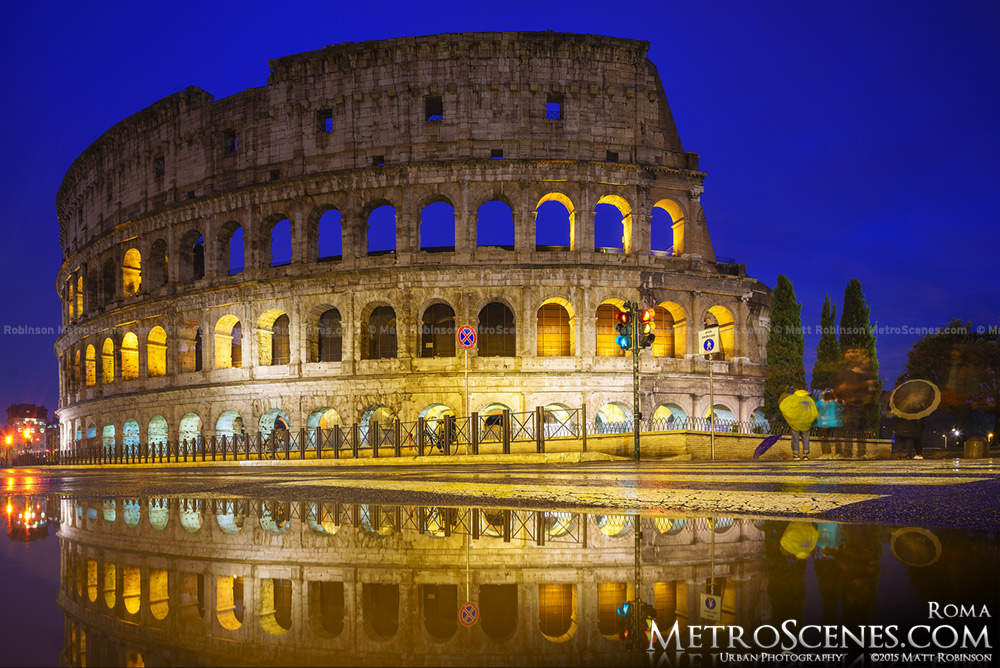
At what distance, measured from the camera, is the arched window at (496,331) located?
29.9 metres

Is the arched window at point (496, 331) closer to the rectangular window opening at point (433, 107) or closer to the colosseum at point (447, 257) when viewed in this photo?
the colosseum at point (447, 257)

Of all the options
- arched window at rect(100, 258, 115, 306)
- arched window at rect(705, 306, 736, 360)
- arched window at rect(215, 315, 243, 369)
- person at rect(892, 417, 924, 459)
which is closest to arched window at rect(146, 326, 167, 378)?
arched window at rect(215, 315, 243, 369)

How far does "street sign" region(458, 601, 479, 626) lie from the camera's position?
7.25 feet

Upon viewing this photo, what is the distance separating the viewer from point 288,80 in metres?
32.4

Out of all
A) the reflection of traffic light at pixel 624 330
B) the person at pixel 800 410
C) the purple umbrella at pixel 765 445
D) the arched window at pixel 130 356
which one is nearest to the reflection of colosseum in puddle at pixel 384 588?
the reflection of traffic light at pixel 624 330

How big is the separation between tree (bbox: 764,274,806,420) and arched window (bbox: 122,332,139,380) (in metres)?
34.0

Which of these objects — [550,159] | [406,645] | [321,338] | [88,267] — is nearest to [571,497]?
[406,645]

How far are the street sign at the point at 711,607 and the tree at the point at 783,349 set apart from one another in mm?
32576

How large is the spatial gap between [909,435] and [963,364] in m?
22.5

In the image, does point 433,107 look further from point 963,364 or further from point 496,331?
point 963,364

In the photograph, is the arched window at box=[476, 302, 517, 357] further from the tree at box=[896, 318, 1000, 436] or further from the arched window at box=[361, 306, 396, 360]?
the tree at box=[896, 318, 1000, 436]

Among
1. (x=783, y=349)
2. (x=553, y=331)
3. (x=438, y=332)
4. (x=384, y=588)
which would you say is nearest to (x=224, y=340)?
(x=438, y=332)

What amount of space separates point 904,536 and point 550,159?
27262 millimetres

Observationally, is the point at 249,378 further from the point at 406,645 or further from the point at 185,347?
the point at 406,645
